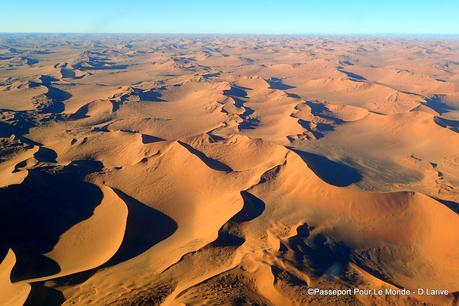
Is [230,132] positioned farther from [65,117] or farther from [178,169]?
[65,117]

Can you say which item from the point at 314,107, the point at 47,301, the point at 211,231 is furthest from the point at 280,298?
the point at 314,107

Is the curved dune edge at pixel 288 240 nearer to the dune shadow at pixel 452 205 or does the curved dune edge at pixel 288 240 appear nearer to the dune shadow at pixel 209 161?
the dune shadow at pixel 452 205

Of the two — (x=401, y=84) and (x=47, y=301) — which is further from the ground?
(x=47, y=301)

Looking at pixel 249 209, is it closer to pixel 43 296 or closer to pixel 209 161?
pixel 209 161

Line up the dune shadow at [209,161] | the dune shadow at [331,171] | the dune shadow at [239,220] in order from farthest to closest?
1. the dune shadow at [209,161]
2. the dune shadow at [331,171]
3. the dune shadow at [239,220]

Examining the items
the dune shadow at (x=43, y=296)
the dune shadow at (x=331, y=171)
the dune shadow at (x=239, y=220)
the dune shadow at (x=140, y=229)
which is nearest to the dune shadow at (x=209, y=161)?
the dune shadow at (x=239, y=220)

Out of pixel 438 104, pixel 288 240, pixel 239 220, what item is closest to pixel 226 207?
pixel 239 220
